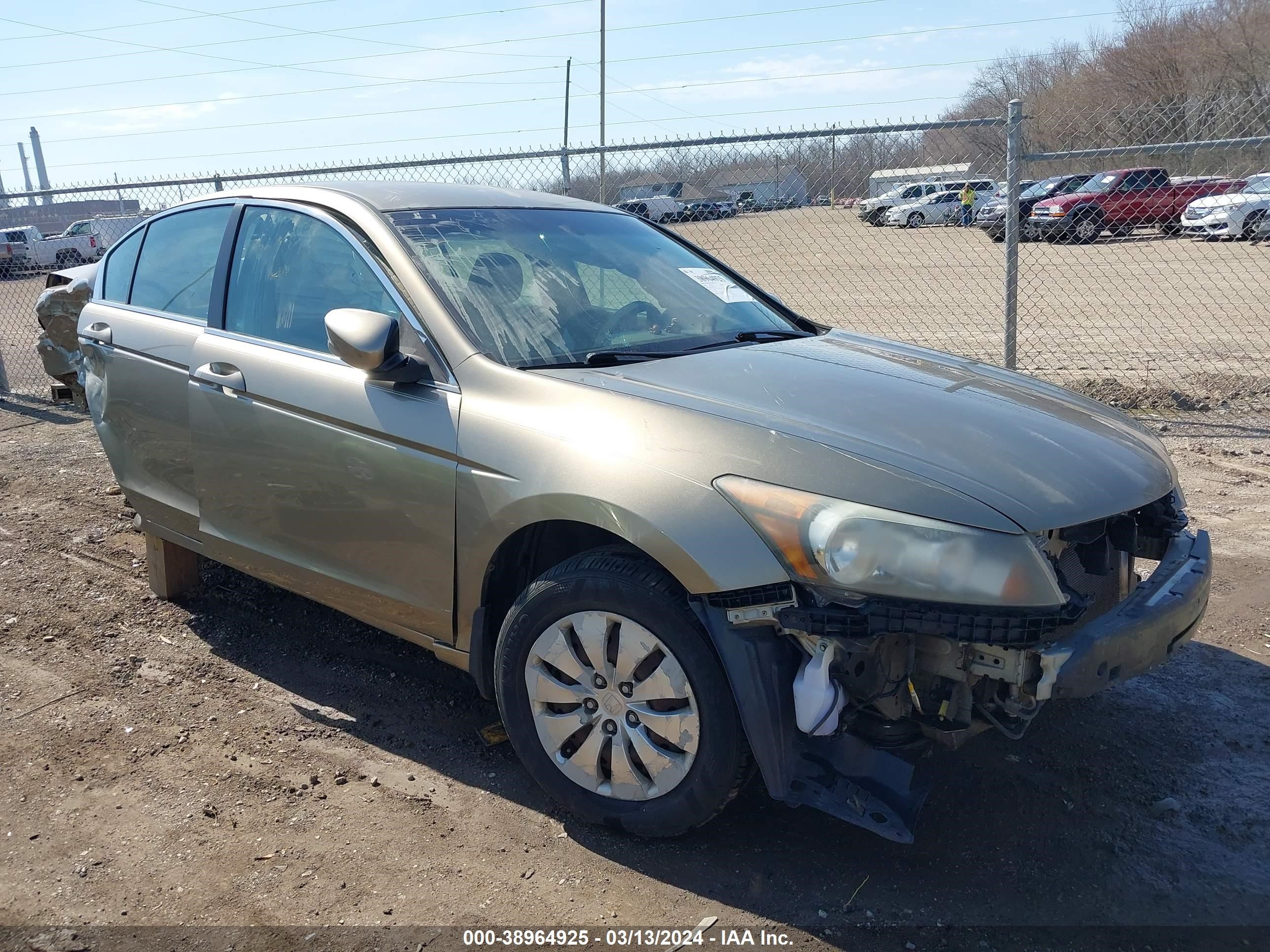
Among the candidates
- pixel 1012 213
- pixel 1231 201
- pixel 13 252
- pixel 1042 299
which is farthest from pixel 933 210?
pixel 13 252

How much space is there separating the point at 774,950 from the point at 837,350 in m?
1.96

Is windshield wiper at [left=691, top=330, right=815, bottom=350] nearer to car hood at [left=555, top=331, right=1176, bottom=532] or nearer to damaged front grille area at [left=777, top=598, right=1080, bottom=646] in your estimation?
car hood at [left=555, top=331, right=1176, bottom=532]

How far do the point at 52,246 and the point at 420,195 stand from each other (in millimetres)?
22861

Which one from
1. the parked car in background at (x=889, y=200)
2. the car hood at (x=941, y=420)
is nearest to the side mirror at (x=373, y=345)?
the car hood at (x=941, y=420)

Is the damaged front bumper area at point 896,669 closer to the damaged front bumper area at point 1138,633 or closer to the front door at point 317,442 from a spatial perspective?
the damaged front bumper area at point 1138,633

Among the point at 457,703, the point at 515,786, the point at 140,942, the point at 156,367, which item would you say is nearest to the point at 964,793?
the point at 515,786

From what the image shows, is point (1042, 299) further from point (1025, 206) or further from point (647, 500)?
point (647, 500)

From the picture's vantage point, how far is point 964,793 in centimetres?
311

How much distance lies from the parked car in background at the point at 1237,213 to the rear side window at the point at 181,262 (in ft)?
59.6

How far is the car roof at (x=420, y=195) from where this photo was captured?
3693 mm

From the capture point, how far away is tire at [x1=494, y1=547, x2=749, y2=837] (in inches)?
103

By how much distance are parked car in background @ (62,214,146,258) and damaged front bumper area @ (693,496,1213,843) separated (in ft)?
35.1

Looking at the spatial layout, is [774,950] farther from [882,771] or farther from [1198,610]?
[1198,610]

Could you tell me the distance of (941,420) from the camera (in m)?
2.88
